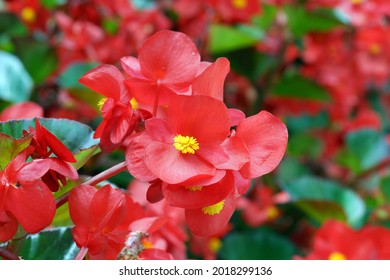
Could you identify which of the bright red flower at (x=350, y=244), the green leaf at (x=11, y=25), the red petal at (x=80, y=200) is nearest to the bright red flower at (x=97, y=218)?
the red petal at (x=80, y=200)

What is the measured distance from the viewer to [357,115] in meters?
1.45

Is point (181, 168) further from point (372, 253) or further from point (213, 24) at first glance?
point (213, 24)

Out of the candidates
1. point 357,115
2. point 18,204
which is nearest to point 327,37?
point 357,115

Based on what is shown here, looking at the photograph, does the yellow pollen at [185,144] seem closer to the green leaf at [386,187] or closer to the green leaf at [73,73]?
the green leaf at [73,73]

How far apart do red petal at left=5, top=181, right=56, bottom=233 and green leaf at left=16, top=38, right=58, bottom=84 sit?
703mm

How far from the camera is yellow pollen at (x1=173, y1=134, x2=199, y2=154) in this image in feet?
1.39

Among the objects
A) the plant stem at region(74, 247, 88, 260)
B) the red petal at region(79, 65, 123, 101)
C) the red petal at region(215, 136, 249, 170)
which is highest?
the red petal at region(79, 65, 123, 101)

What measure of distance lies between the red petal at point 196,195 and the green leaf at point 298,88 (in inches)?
32.0

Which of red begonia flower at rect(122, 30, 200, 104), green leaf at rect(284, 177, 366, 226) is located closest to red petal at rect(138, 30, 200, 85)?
red begonia flower at rect(122, 30, 200, 104)

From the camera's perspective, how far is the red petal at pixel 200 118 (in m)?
0.41

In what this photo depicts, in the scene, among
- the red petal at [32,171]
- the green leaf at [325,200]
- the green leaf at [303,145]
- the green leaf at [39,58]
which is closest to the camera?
the red petal at [32,171]

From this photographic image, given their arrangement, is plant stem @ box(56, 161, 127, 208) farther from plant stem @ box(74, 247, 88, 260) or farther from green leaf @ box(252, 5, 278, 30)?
green leaf @ box(252, 5, 278, 30)

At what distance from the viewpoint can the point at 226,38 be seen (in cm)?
108
